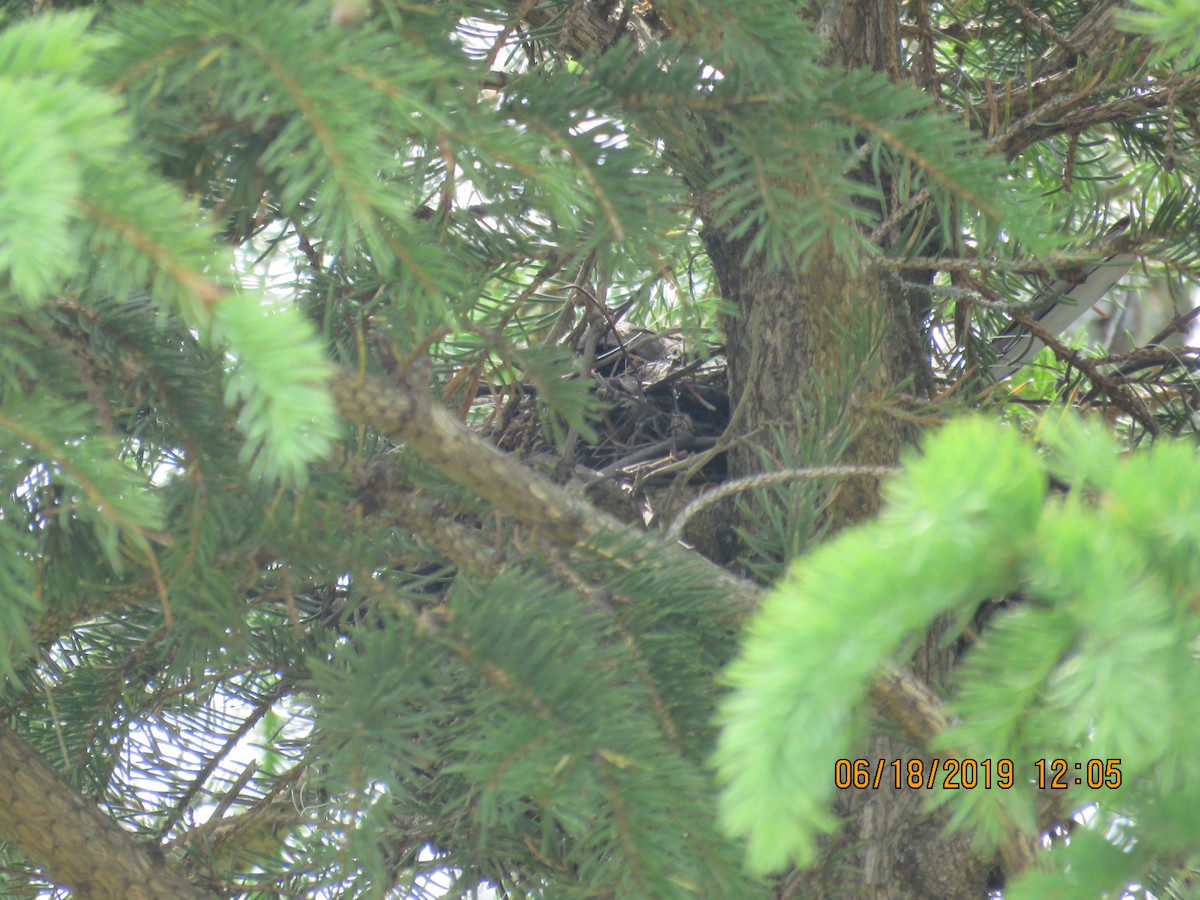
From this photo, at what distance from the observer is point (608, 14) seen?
1.04 metres

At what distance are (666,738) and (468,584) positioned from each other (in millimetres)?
144

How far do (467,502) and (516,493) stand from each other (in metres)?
0.07

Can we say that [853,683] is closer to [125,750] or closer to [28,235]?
[28,235]

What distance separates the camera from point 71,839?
710 millimetres

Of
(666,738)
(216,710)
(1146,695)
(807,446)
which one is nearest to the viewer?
(1146,695)

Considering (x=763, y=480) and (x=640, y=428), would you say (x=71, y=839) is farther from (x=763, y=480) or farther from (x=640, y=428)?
(x=640, y=428)

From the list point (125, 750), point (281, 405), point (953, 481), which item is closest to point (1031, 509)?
point (953, 481)
